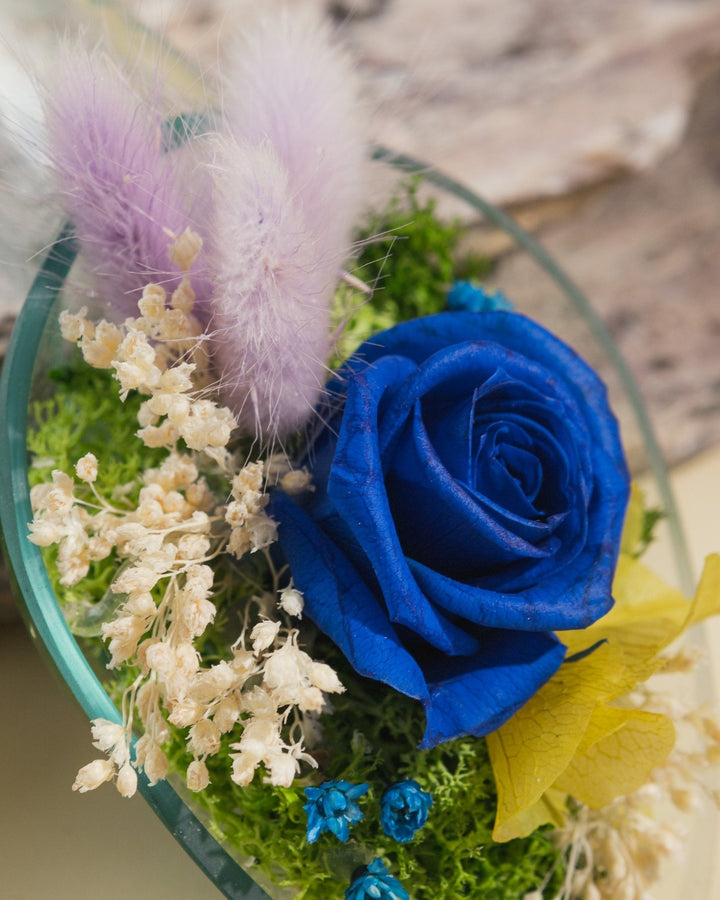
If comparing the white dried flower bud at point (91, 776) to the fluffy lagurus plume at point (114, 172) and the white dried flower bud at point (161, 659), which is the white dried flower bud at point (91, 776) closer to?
the white dried flower bud at point (161, 659)


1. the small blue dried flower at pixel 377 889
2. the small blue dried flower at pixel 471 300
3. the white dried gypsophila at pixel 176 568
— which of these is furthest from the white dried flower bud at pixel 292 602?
the small blue dried flower at pixel 471 300

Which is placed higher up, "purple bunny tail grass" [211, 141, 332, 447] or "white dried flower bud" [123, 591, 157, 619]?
"purple bunny tail grass" [211, 141, 332, 447]

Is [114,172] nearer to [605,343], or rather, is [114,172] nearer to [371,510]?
[371,510]

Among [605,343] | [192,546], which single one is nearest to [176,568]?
[192,546]

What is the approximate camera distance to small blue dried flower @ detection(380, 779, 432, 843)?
369mm

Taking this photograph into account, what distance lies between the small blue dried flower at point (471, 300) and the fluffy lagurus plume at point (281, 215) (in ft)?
0.48

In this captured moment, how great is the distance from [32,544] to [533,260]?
1.39ft

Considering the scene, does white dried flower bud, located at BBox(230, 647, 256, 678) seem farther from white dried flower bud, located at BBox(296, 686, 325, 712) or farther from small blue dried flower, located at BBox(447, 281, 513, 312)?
small blue dried flower, located at BBox(447, 281, 513, 312)

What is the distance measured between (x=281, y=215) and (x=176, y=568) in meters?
0.16

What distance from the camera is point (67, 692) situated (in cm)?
37

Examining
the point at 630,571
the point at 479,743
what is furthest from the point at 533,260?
the point at 479,743

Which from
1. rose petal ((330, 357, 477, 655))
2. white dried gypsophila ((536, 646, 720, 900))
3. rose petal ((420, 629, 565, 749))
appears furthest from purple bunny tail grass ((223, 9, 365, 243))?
white dried gypsophila ((536, 646, 720, 900))

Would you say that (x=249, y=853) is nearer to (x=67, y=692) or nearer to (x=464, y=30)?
(x=67, y=692)

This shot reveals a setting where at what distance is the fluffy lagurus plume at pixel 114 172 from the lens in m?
0.36
